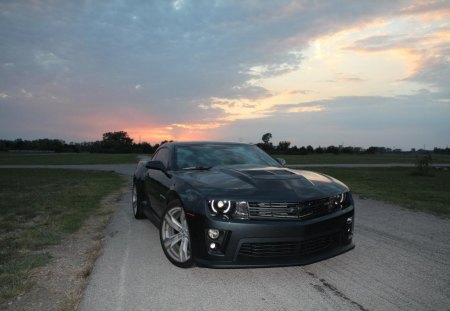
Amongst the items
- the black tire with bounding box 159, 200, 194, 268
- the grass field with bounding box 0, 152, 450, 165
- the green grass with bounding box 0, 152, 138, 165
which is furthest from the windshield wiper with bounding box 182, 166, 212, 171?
the green grass with bounding box 0, 152, 138, 165

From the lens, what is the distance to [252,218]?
3553 millimetres

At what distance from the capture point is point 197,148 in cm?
550

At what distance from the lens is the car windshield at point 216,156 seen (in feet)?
16.6

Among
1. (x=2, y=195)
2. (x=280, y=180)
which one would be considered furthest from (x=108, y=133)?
(x=280, y=180)

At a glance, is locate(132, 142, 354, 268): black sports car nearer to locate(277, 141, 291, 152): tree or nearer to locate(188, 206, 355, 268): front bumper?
locate(188, 206, 355, 268): front bumper

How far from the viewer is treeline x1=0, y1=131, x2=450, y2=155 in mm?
83250

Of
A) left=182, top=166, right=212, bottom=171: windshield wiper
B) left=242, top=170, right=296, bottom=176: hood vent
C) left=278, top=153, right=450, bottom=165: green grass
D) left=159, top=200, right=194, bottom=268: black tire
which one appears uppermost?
left=182, top=166, right=212, bottom=171: windshield wiper

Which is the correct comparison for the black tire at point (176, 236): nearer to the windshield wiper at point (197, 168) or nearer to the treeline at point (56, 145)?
the windshield wiper at point (197, 168)

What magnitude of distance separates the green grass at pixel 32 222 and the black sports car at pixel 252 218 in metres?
1.59

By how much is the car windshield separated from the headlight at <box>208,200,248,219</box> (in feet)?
4.21

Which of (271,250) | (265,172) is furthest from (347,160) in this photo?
(271,250)

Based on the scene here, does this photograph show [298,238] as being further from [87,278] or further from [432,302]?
[87,278]

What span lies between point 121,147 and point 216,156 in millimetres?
85404

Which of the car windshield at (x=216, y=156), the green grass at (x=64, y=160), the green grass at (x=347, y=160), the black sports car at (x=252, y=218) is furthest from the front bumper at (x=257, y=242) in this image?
the green grass at (x=64, y=160)
